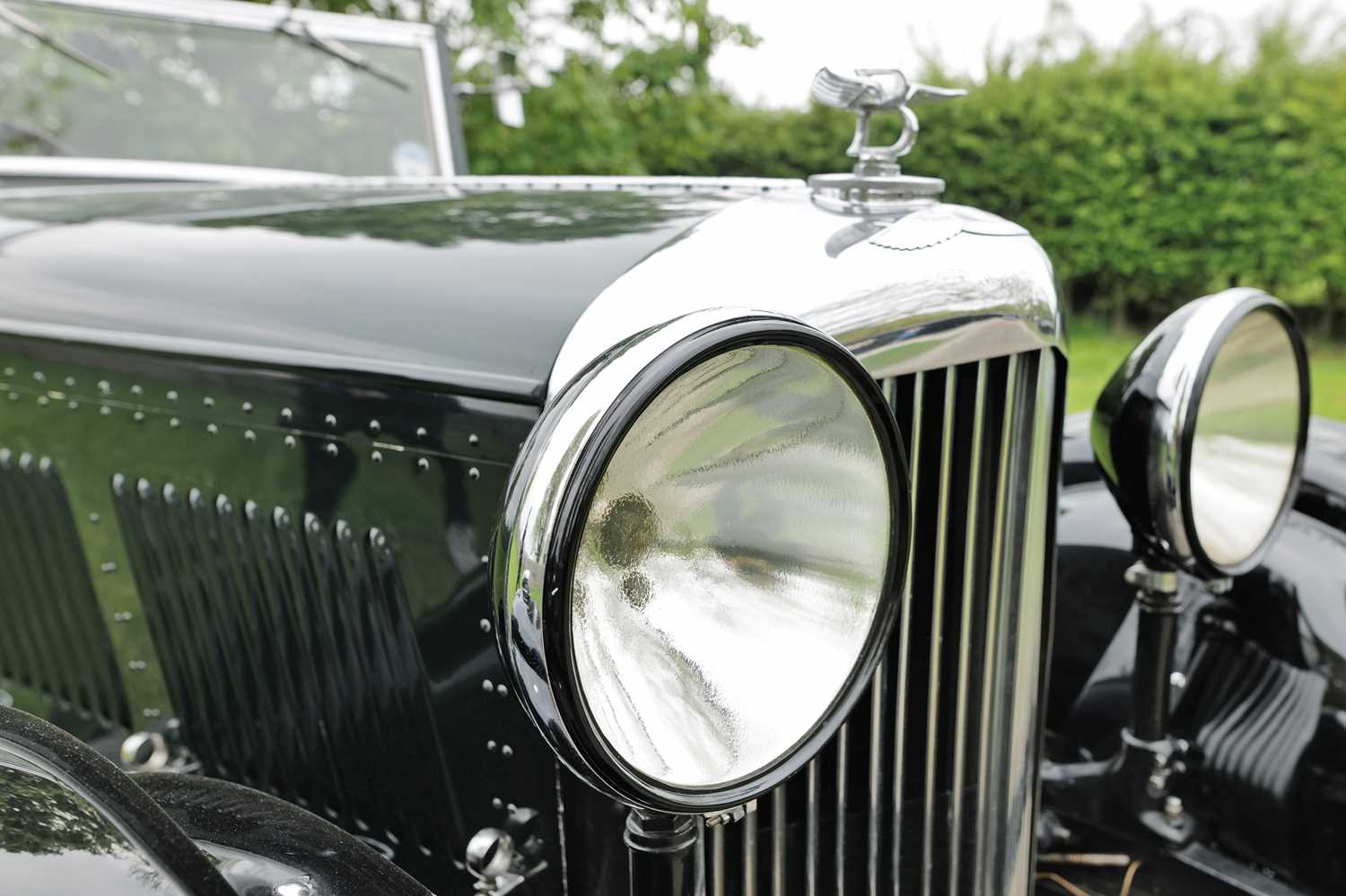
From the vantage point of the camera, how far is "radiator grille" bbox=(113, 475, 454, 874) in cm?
110

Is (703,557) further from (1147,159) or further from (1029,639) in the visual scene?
(1147,159)

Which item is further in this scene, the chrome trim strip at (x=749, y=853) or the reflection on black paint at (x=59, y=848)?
the chrome trim strip at (x=749, y=853)

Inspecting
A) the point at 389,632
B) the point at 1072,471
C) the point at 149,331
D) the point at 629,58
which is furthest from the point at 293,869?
the point at 629,58

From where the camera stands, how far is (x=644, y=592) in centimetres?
77

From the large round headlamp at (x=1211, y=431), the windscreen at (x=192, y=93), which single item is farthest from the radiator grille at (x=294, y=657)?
the windscreen at (x=192, y=93)

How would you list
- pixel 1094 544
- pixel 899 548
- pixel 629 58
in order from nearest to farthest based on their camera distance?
pixel 899 548 < pixel 1094 544 < pixel 629 58

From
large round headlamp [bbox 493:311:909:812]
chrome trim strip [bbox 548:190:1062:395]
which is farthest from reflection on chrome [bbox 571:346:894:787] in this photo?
chrome trim strip [bbox 548:190:1062:395]

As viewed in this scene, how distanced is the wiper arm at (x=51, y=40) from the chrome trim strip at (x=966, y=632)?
1.84 metres

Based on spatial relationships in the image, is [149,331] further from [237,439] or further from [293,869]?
[293,869]

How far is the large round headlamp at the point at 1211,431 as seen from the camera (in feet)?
4.10

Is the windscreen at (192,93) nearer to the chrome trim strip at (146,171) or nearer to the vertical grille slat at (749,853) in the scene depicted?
the chrome trim strip at (146,171)

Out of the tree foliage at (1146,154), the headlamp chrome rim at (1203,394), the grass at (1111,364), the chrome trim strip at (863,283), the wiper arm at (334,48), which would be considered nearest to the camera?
the chrome trim strip at (863,283)

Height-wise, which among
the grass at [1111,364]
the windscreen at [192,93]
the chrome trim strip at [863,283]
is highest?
the windscreen at [192,93]

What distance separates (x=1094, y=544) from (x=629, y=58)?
4792mm
